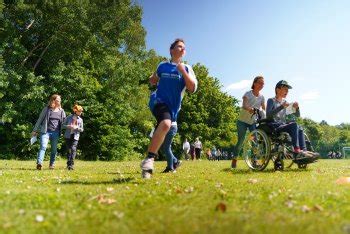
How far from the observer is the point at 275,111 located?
30.8 ft

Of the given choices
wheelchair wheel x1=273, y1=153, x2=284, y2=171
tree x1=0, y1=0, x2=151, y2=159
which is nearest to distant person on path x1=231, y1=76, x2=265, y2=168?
wheelchair wheel x1=273, y1=153, x2=284, y2=171

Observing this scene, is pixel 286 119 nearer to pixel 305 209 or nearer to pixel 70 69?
pixel 305 209

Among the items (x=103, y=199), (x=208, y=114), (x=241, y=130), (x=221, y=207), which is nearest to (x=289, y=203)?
(x=221, y=207)

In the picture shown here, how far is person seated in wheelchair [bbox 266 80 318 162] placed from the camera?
9.26 m

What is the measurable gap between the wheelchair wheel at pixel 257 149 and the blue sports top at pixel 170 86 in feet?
10.3

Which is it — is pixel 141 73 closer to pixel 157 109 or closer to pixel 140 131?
pixel 140 131

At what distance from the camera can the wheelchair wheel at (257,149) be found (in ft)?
31.0

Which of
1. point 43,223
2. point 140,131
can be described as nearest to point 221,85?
point 140,131

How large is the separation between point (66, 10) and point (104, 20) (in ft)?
10.7

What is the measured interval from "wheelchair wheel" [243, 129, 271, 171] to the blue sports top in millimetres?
3147

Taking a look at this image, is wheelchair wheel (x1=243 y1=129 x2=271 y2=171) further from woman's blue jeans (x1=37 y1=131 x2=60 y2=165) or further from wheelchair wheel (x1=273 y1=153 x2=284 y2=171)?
woman's blue jeans (x1=37 y1=131 x2=60 y2=165)

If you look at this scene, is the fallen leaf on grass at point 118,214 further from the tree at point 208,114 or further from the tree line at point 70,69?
the tree at point 208,114

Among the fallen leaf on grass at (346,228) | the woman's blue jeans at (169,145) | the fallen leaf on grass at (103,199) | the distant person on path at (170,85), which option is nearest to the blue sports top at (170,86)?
the distant person on path at (170,85)

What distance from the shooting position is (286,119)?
10.4 meters
